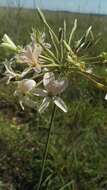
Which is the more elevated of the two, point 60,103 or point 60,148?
point 60,148

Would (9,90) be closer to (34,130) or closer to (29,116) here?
(29,116)

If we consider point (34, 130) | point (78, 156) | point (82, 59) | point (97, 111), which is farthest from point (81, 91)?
point (82, 59)

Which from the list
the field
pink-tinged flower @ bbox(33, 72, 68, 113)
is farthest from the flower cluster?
the field

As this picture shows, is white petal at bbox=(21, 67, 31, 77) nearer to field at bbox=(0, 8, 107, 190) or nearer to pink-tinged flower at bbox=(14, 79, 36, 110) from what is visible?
pink-tinged flower at bbox=(14, 79, 36, 110)

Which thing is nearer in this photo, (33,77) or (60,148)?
(33,77)

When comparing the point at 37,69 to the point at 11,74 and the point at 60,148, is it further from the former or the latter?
the point at 60,148

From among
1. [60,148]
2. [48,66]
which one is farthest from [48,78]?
[60,148]
